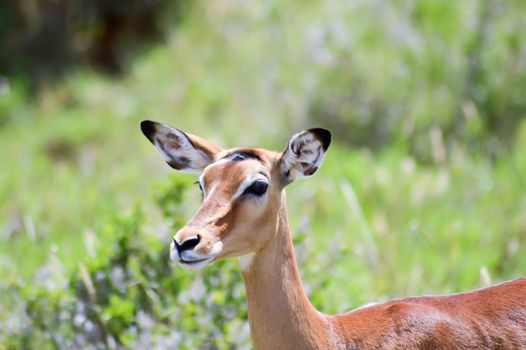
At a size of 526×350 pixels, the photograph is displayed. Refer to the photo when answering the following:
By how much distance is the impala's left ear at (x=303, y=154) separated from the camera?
3834 millimetres

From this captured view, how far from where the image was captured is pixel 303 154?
3.88m

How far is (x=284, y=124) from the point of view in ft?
30.2

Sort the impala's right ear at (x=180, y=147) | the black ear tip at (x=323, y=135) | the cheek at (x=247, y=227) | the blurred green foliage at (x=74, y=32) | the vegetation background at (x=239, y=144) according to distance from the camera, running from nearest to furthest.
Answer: the cheek at (x=247, y=227), the black ear tip at (x=323, y=135), the impala's right ear at (x=180, y=147), the vegetation background at (x=239, y=144), the blurred green foliage at (x=74, y=32)

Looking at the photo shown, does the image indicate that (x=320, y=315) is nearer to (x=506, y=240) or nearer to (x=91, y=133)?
(x=506, y=240)

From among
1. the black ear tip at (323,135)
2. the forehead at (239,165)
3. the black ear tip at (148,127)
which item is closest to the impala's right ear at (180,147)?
the black ear tip at (148,127)

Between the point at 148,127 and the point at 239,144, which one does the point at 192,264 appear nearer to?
the point at 148,127

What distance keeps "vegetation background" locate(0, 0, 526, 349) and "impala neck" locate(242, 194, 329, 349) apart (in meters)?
1.06

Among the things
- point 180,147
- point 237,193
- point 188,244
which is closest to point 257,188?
point 237,193

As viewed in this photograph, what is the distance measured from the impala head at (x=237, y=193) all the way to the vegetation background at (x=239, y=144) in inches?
47.7

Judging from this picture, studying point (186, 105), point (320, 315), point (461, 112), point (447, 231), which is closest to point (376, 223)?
point (447, 231)

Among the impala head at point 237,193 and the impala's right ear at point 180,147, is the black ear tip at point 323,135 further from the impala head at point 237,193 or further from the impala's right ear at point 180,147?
the impala's right ear at point 180,147

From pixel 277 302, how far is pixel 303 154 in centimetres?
53

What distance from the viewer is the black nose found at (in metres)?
3.46

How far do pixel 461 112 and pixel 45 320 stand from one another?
4487 millimetres
